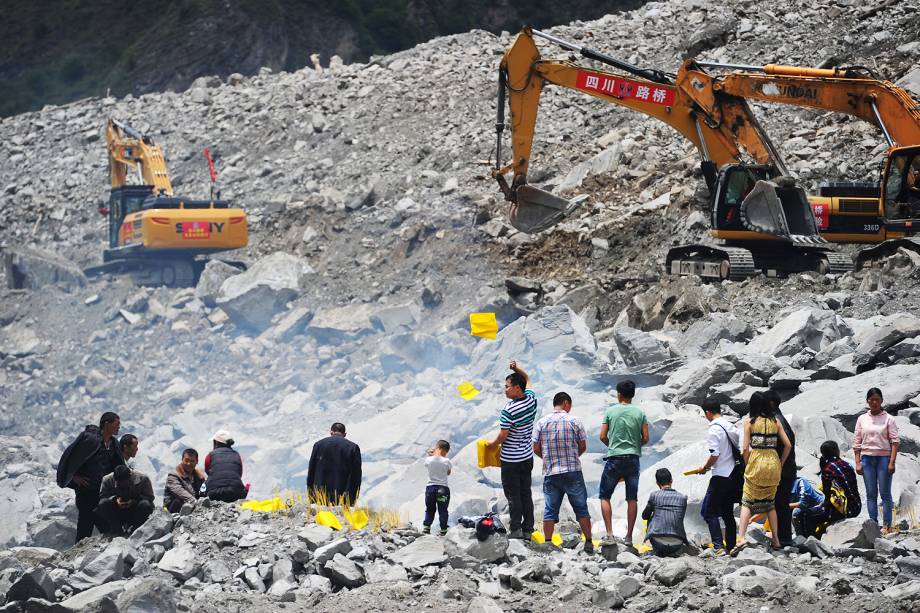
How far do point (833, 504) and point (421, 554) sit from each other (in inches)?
99.4

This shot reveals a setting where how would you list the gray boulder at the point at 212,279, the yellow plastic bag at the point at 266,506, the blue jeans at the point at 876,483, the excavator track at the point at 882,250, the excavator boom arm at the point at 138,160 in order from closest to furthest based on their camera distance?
the blue jeans at the point at 876,483
the yellow plastic bag at the point at 266,506
the excavator track at the point at 882,250
the gray boulder at the point at 212,279
the excavator boom arm at the point at 138,160

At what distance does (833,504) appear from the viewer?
720 centimetres

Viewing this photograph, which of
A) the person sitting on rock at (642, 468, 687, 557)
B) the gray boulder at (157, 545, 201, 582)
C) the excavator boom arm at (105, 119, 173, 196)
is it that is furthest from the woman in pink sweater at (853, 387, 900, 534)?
the excavator boom arm at (105, 119, 173, 196)

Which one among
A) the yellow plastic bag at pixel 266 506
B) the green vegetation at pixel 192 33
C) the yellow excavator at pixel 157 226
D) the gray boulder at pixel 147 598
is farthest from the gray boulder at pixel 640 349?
the green vegetation at pixel 192 33

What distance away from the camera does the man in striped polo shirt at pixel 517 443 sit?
706cm

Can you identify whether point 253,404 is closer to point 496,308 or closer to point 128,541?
point 496,308

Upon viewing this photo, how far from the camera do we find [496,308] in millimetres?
16250

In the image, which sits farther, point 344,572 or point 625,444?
point 625,444

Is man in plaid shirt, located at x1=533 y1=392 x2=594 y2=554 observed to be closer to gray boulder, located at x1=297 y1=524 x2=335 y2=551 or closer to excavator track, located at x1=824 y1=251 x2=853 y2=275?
gray boulder, located at x1=297 y1=524 x2=335 y2=551

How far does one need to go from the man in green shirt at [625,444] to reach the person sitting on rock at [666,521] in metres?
0.17

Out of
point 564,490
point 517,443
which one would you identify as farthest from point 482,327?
point 564,490

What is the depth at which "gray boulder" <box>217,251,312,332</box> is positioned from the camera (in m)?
18.8

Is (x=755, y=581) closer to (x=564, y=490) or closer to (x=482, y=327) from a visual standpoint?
(x=564, y=490)

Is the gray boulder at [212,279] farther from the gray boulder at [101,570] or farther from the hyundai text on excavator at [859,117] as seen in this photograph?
the gray boulder at [101,570]
